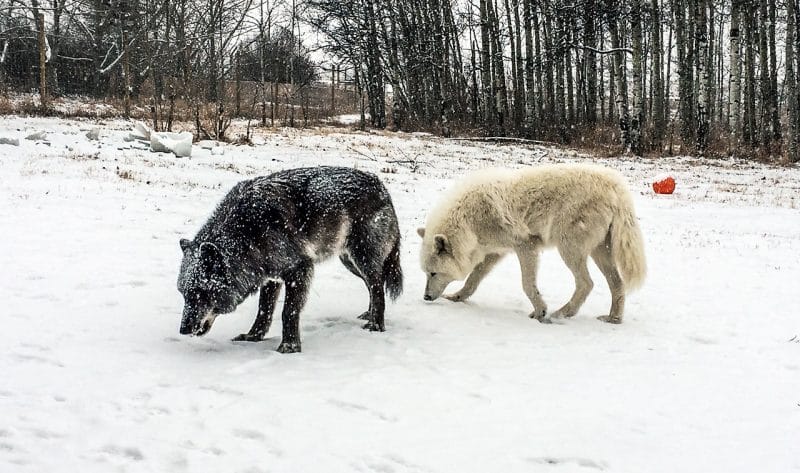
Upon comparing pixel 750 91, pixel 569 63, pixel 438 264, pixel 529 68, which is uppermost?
pixel 569 63

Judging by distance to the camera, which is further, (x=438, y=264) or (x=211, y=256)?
(x=438, y=264)

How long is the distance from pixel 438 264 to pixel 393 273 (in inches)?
33.7

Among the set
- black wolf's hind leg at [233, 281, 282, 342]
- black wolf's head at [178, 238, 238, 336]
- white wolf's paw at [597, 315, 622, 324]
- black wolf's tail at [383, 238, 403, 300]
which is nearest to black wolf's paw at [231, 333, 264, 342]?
black wolf's hind leg at [233, 281, 282, 342]

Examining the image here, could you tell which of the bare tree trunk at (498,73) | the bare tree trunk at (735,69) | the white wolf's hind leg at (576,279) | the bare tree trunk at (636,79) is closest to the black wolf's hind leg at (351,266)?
the white wolf's hind leg at (576,279)

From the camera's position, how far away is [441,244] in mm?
6020

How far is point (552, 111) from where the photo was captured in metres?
29.8

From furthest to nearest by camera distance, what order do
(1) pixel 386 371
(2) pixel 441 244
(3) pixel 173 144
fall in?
(3) pixel 173 144 < (2) pixel 441 244 < (1) pixel 386 371

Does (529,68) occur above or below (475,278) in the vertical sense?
above

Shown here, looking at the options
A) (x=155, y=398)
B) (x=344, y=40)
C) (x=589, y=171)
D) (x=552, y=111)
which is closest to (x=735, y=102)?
(x=552, y=111)

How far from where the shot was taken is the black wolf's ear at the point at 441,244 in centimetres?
598

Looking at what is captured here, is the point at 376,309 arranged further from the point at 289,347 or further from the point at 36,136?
the point at 36,136

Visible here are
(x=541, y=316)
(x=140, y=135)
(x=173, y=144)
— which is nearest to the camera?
(x=541, y=316)

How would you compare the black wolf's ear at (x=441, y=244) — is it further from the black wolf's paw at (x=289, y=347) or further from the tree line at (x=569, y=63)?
the tree line at (x=569, y=63)

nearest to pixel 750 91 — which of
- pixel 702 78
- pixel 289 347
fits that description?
pixel 702 78
